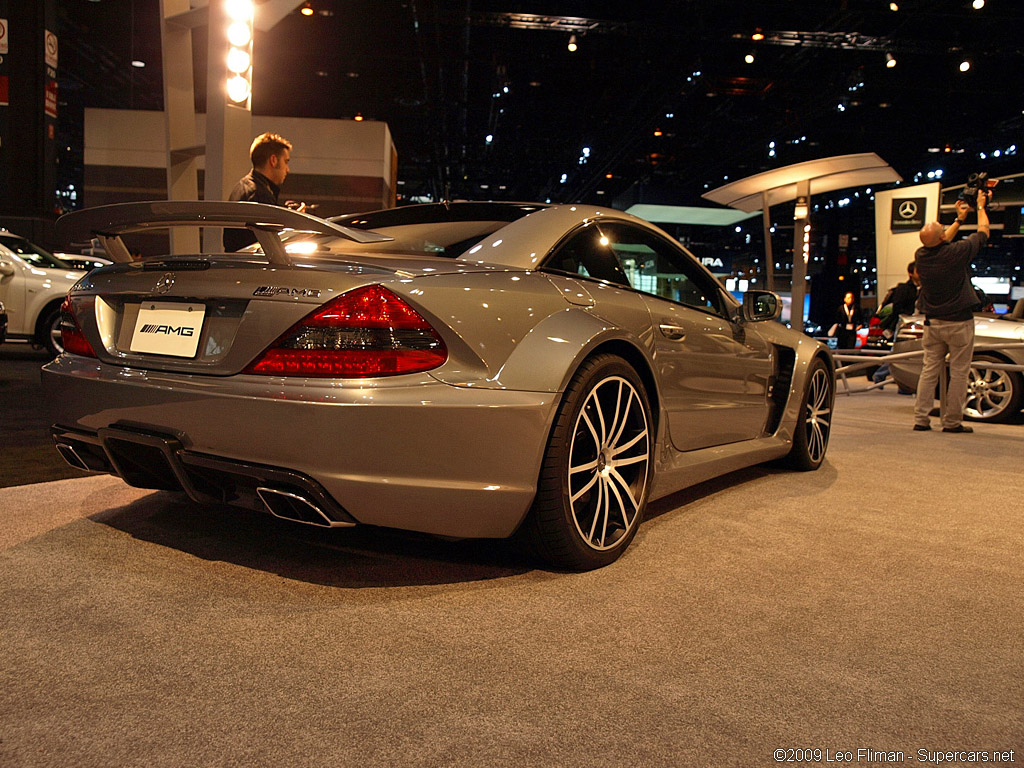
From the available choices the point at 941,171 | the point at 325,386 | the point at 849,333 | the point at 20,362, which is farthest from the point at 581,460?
the point at 941,171

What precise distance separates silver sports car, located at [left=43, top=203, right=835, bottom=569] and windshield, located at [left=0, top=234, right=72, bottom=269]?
25.1 ft

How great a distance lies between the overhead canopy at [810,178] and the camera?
963cm

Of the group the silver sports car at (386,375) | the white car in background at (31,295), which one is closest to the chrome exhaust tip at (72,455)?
the silver sports car at (386,375)

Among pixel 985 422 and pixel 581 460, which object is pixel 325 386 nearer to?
pixel 581 460

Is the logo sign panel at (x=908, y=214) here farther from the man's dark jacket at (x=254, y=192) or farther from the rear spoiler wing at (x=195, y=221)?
the rear spoiler wing at (x=195, y=221)

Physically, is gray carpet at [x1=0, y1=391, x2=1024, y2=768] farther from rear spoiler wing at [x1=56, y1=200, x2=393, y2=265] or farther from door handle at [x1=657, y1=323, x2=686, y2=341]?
rear spoiler wing at [x1=56, y1=200, x2=393, y2=265]

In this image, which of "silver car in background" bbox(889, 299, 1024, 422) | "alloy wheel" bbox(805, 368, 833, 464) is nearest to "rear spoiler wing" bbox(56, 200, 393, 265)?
"alloy wheel" bbox(805, 368, 833, 464)

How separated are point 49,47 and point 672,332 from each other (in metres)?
14.6

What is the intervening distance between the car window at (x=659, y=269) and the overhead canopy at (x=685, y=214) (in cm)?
2221

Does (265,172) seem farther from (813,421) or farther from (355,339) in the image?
(813,421)

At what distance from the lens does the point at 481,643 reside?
189 cm

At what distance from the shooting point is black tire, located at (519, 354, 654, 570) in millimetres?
2307

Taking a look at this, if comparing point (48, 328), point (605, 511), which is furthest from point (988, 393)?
point (48, 328)

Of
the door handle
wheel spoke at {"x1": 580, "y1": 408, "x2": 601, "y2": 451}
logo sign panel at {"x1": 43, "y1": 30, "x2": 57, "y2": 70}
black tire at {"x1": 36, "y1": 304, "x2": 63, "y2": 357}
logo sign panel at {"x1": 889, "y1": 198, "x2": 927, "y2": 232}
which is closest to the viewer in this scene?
wheel spoke at {"x1": 580, "y1": 408, "x2": 601, "y2": 451}
